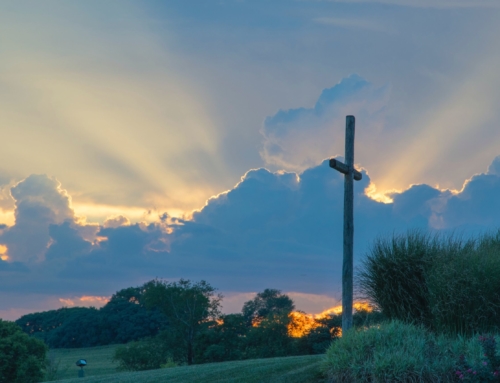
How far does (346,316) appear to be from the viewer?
14.8m

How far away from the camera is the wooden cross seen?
1496 cm

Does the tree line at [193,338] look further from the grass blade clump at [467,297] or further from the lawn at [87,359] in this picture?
the grass blade clump at [467,297]

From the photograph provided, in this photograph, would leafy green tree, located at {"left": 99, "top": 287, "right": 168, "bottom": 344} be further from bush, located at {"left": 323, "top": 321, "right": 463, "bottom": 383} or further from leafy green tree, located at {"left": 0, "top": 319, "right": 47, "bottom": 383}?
bush, located at {"left": 323, "top": 321, "right": 463, "bottom": 383}

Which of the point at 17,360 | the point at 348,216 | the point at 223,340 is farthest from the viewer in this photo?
the point at 223,340

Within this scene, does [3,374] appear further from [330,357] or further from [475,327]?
[475,327]

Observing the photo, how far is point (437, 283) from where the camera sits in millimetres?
14039

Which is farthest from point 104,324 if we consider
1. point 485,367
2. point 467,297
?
point 485,367

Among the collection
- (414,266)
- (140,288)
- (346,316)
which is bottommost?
(346,316)

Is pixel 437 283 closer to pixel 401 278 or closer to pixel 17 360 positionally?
pixel 401 278

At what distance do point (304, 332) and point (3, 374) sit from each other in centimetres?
1599

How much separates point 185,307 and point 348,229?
22605mm

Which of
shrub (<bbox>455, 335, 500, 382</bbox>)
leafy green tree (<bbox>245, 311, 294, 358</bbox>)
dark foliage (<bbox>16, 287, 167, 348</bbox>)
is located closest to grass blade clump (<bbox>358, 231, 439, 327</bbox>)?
shrub (<bbox>455, 335, 500, 382</bbox>)

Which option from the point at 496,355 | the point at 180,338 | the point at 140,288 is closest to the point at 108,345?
the point at 140,288

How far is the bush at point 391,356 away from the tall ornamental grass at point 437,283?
103cm
